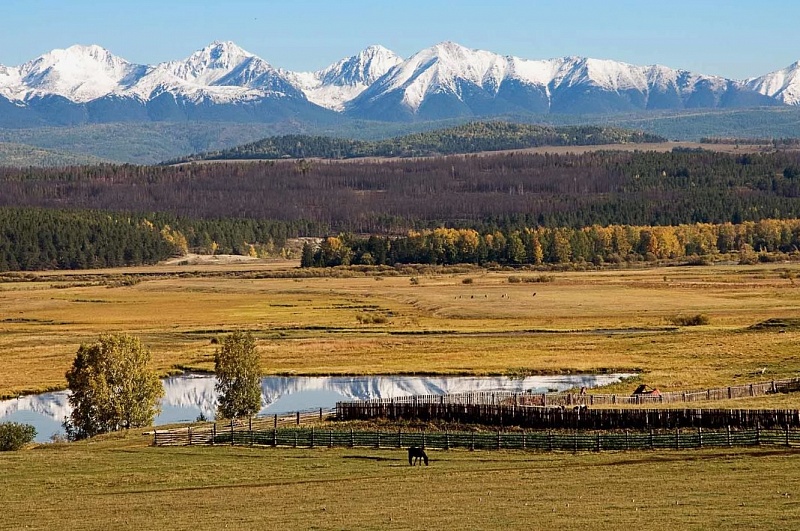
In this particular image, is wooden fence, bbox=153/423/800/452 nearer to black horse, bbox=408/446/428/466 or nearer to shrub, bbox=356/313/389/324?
black horse, bbox=408/446/428/466

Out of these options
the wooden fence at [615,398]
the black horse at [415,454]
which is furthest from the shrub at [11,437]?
the black horse at [415,454]

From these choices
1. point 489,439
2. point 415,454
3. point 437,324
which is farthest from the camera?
point 437,324

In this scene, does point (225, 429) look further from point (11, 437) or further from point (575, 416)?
point (575, 416)

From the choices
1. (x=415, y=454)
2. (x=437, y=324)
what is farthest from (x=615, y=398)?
(x=437, y=324)

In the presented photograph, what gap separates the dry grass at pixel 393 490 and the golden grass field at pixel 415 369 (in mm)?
124

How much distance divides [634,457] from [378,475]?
9207 mm

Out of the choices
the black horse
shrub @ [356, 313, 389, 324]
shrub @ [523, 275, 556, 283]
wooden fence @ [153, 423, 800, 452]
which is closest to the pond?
wooden fence @ [153, 423, 800, 452]

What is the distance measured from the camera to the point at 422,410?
198 feet

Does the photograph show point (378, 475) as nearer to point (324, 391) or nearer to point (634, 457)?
point (634, 457)

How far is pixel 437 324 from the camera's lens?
123 metres

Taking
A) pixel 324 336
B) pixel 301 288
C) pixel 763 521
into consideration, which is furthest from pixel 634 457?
pixel 301 288

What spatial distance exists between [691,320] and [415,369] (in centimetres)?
3678

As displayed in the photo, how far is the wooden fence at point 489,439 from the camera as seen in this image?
49.6 m

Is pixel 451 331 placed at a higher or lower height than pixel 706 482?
lower
